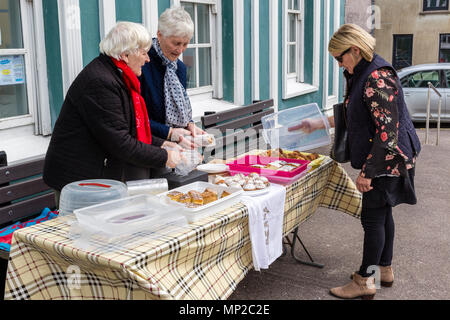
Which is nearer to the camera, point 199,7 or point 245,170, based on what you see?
Result: point 245,170

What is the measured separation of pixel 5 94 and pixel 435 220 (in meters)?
4.00

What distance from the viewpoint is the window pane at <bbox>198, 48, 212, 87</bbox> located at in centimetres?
617

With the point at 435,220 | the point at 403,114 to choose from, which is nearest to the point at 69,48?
the point at 403,114

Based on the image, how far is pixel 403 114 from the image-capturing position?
3168mm

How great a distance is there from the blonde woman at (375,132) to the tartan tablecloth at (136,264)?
874mm

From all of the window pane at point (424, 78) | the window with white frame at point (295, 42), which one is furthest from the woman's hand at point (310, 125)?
the window pane at point (424, 78)

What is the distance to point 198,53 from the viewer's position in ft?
20.0

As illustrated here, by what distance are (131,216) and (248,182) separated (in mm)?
897

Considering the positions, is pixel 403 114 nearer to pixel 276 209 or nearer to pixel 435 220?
pixel 276 209

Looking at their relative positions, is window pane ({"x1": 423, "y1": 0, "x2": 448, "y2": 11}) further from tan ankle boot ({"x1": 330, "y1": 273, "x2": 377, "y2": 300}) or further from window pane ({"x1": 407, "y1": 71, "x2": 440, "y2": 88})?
tan ankle boot ({"x1": 330, "y1": 273, "x2": 377, "y2": 300})

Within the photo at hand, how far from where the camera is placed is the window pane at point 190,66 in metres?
5.92

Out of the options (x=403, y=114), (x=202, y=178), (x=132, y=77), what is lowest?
(x=202, y=178)
